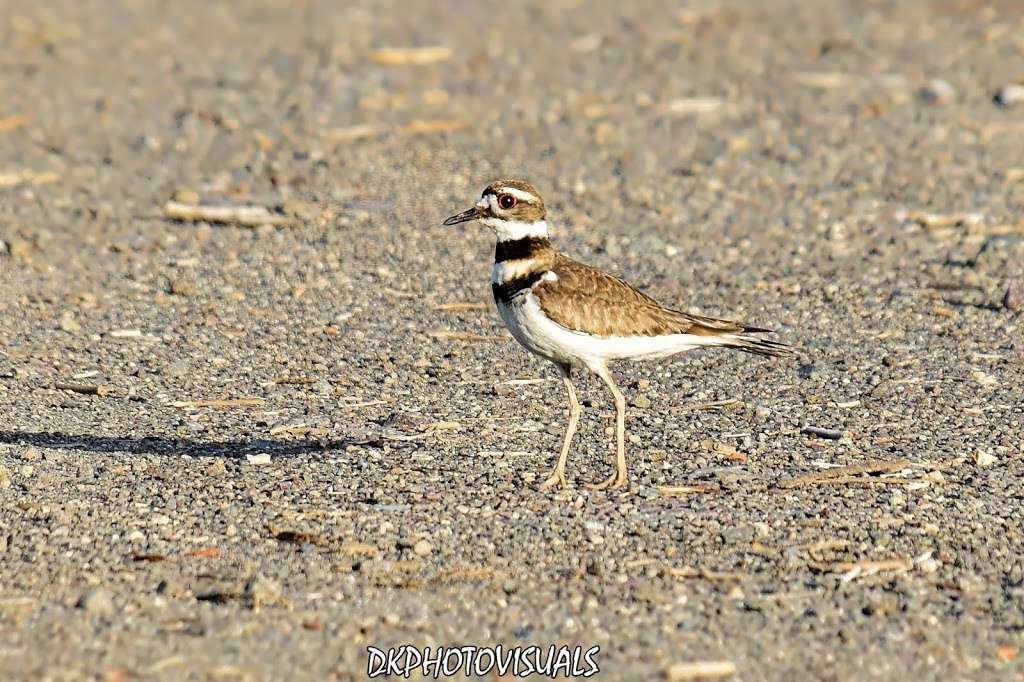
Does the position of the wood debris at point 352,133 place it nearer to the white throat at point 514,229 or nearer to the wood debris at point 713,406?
the wood debris at point 713,406

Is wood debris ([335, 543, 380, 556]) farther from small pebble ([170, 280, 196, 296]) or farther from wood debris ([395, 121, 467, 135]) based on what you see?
wood debris ([395, 121, 467, 135])

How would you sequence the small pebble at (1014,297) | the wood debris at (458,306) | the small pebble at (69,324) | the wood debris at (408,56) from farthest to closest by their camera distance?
the wood debris at (408,56) < the wood debris at (458,306) < the small pebble at (1014,297) < the small pebble at (69,324)

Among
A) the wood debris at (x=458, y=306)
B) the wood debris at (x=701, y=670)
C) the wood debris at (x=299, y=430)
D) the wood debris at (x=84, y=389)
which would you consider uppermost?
the wood debris at (x=701, y=670)

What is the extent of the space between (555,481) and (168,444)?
2.07 metres

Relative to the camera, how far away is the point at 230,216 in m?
12.7

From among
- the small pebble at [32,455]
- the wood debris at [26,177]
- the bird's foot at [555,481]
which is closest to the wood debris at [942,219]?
the bird's foot at [555,481]

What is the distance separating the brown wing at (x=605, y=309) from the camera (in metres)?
7.54

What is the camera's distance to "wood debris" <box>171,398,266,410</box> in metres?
8.96

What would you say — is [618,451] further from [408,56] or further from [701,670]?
[408,56]

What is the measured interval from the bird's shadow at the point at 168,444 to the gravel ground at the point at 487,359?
4 centimetres

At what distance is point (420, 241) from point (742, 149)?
4.06 m

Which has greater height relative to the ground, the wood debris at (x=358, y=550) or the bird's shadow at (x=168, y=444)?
the wood debris at (x=358, y=550)

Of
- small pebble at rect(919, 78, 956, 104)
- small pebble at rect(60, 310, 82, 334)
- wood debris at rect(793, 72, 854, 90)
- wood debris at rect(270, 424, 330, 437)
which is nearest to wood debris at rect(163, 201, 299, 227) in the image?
small pebble at rect(60, 310, 82, 334)

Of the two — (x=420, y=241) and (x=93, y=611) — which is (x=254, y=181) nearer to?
(x=420, y=241)
